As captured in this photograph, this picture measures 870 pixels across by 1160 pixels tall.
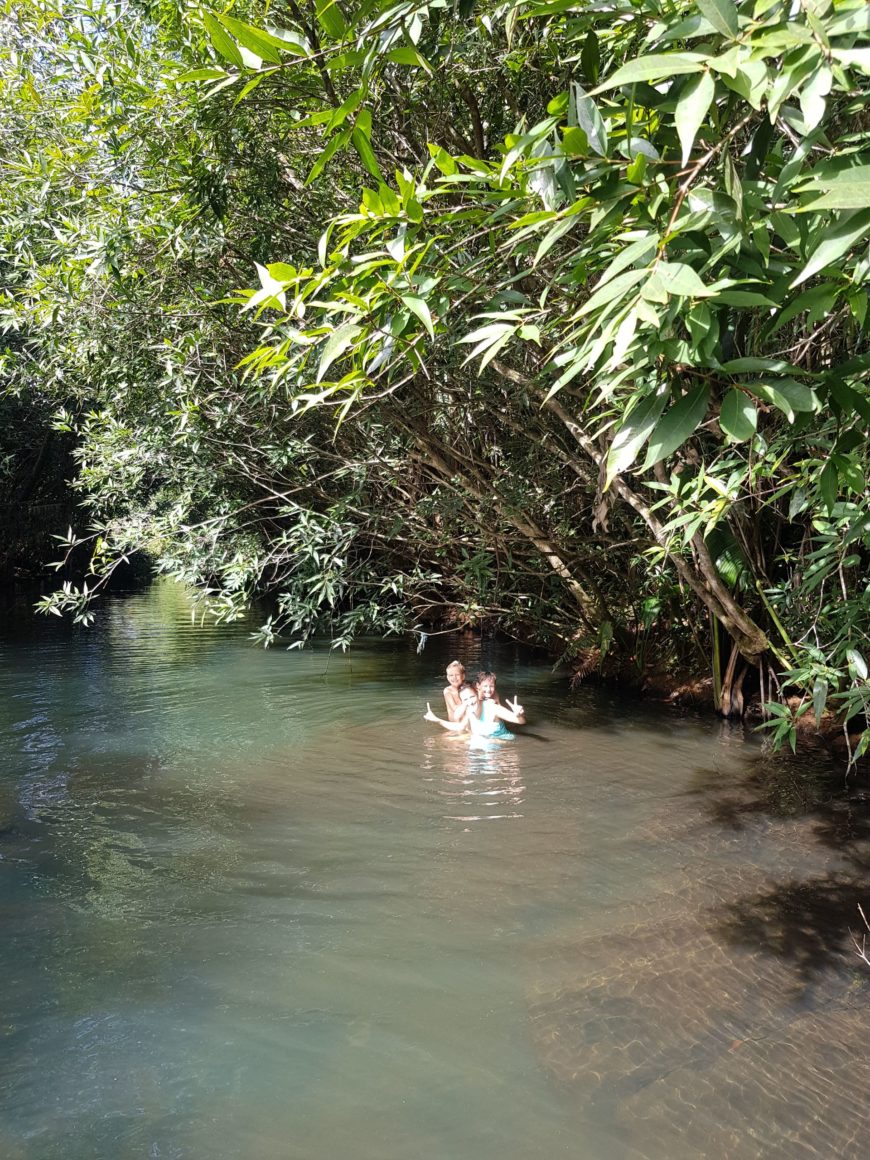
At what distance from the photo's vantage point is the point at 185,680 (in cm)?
1298

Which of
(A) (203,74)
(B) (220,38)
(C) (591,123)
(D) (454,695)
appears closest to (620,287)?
(C) (591,123)

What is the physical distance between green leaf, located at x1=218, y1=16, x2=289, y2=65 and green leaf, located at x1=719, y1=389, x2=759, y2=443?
122cm

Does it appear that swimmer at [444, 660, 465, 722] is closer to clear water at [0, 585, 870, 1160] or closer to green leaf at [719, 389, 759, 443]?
clear water at [0, 585, 870, 1160]

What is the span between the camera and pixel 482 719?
9.34 metres

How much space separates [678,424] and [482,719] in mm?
8011

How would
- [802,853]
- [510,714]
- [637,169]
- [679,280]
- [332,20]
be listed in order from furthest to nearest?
[510,714] < [802,853] < [332,20] < [637,169] < [679,280]

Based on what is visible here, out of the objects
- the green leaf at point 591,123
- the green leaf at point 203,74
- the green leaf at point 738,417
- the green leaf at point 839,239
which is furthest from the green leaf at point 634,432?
the green leaf at point 203,74

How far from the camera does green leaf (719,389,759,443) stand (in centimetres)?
145

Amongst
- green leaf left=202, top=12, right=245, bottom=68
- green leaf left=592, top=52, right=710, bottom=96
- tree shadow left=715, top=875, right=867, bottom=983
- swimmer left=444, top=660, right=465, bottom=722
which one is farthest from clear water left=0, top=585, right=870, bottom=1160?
green leaf left=202, top=12, right=245, bottom=68

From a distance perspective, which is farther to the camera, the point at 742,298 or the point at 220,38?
the point at 220,38

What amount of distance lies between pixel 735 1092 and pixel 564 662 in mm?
10346

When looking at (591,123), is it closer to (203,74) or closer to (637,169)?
(637,169)

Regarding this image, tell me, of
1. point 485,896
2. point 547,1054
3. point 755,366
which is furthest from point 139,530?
point 755,366

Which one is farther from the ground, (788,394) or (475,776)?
(788,394)
